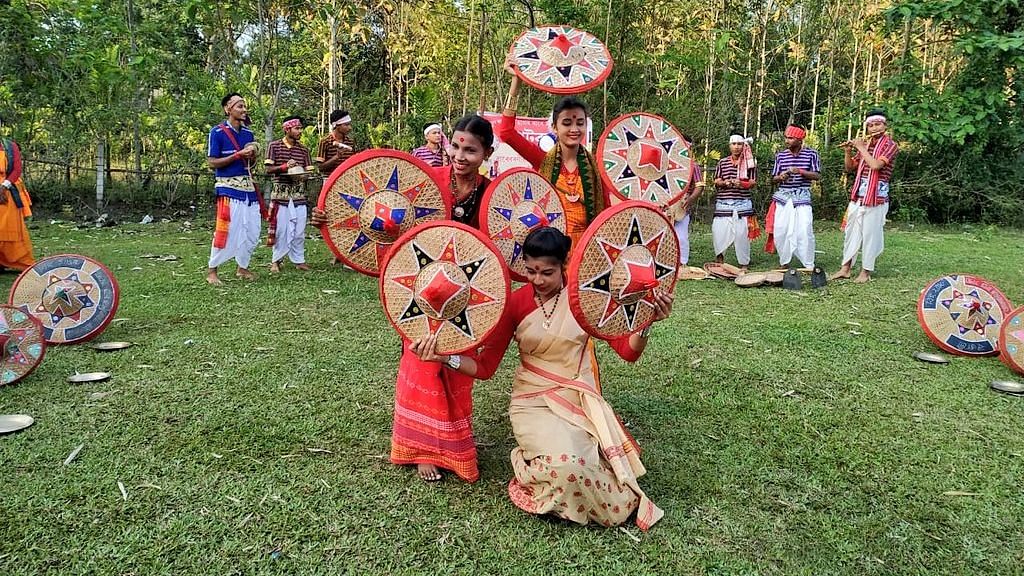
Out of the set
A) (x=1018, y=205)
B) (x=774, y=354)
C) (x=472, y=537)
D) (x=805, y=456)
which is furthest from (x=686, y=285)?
(x=1018, y=205)

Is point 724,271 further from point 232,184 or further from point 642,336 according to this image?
point 232,184

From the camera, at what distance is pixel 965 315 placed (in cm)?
482

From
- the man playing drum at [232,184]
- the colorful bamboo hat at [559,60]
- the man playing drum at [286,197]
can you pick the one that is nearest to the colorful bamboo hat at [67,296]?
the man playing drum at [232,184]

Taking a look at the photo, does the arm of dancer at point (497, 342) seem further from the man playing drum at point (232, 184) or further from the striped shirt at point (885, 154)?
the striped shirt at point (885, 154)

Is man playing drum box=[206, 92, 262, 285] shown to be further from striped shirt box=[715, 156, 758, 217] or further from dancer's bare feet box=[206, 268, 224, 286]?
striped shirt box=[715, 156, 758, 217]

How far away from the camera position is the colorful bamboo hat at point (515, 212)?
3.04m

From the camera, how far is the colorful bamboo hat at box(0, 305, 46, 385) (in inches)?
148

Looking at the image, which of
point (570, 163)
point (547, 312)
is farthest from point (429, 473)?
point (570, 163)

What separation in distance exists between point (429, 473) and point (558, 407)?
683 mm

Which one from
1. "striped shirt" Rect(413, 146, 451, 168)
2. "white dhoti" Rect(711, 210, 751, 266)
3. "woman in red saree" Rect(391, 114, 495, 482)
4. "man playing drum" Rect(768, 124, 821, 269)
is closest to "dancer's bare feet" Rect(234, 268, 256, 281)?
"striped shirt" Rect(413, 146, 451, 168)

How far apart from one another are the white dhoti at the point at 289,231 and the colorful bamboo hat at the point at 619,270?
5755mm

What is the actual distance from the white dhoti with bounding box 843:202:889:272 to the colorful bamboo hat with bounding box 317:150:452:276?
20.2ft

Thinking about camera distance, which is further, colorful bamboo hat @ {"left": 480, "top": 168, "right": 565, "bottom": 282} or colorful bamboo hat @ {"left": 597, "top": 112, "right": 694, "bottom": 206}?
colorful bamboo hat @ {"left": 597, "top": 112, "right": 694, "bottom": 206}

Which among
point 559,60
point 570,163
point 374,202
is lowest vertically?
point 374,202
